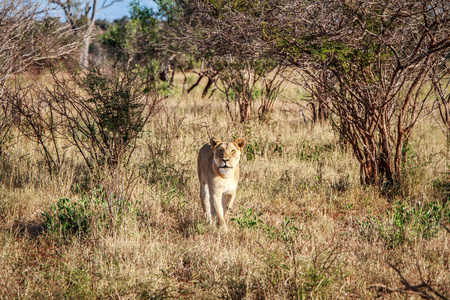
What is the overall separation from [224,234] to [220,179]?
0.76m

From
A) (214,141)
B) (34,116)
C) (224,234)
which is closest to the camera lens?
(224,234)

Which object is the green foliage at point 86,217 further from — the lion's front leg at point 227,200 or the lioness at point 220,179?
the lion's front leg at point 227,200

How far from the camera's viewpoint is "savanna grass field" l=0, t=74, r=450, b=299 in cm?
381

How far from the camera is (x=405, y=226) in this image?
4922 millimetres

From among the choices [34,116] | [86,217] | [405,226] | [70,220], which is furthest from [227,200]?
[34,116]

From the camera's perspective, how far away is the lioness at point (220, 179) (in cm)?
554

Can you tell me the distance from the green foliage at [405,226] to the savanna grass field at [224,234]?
0.05 ft

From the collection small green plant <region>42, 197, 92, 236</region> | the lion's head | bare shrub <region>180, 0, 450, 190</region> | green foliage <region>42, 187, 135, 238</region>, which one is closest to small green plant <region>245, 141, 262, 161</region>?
bare shrub <region>180, 0, 450, 190</region>

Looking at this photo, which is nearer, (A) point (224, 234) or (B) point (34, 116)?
(A) point (224, 234)

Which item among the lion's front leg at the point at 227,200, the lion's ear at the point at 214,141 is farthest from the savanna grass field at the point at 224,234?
the lion's ear at the point at 214,141

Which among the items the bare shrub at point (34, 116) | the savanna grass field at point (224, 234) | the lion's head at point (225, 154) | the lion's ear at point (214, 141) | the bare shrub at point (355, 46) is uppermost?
the bare shrub at point (355, 46)

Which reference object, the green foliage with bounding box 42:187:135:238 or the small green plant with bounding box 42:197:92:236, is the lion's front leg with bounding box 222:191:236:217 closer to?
the green foliage with bounding box 42:187:135:238

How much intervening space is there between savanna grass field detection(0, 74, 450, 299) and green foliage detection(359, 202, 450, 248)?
0.05 ft

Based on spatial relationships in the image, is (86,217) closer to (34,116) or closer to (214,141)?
(214,141)
